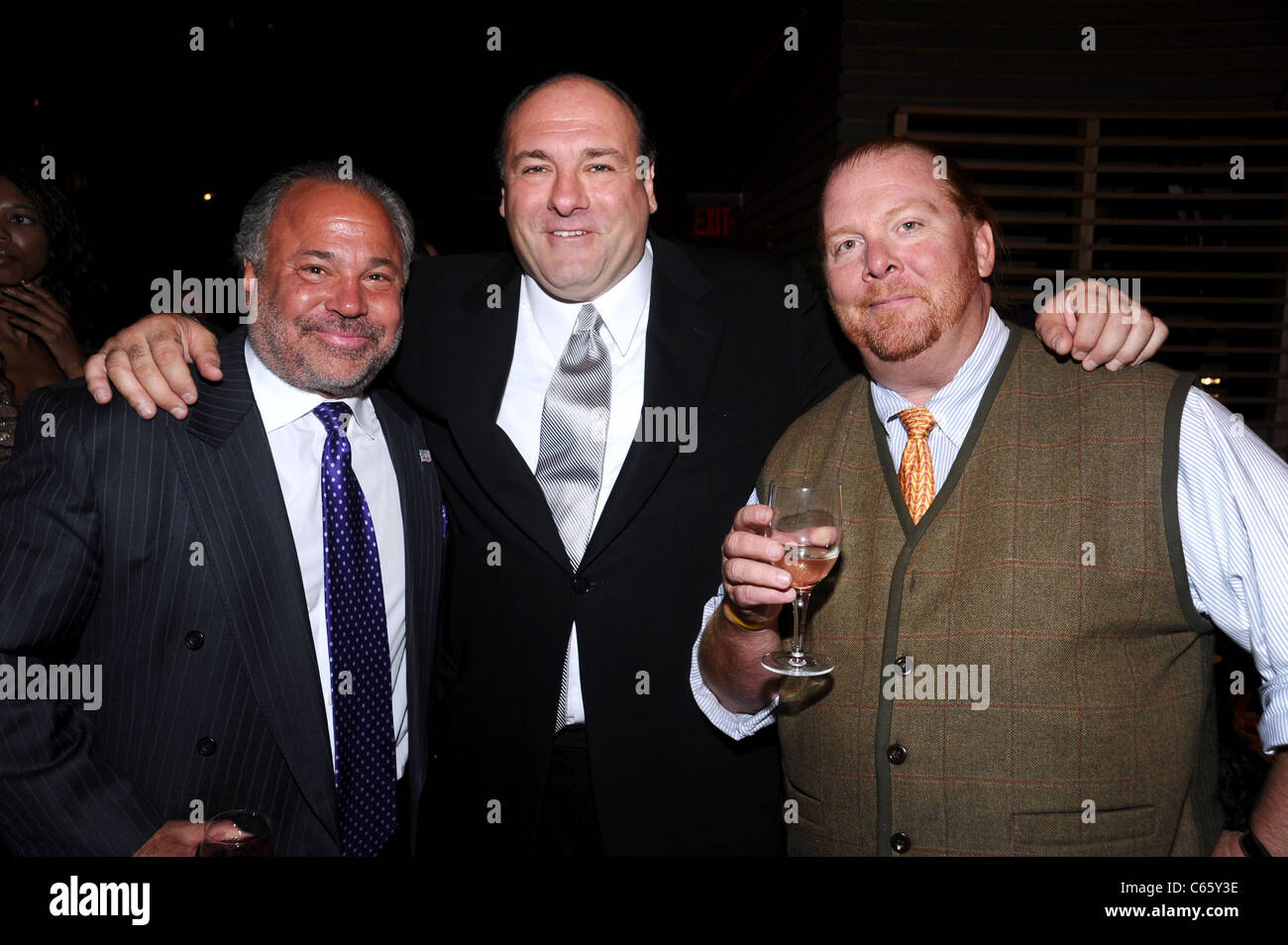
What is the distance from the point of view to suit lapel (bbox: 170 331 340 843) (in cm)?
177

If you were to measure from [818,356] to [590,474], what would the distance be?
698mm

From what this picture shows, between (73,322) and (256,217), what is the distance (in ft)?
5.48

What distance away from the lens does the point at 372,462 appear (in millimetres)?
2117

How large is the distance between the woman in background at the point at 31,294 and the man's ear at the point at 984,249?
3001mm

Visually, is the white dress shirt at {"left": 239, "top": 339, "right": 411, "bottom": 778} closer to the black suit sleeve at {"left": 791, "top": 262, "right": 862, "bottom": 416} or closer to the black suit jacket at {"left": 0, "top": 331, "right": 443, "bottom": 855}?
the black suit jacket at {"left": 0, "top": 331, "right": 443, "bottom": 855}

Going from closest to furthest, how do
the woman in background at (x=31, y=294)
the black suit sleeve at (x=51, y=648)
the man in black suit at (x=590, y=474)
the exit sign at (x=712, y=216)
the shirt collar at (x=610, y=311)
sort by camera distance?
→ the black suit sleeve at (x=51, y=648), the man in black suit at (x=590, y=474), the shirt collar at (x=610, y=311), the woman in background at (x=31, y=294), the exit sign at (x=712, y=216)

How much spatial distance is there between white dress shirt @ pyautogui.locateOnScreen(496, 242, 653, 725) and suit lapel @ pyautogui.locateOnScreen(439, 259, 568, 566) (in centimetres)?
4

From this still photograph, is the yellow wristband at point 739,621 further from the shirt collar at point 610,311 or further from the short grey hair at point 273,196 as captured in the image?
the short grey hair at point 273,196

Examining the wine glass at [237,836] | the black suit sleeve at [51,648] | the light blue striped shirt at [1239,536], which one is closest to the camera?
the wine glass at [237,836]

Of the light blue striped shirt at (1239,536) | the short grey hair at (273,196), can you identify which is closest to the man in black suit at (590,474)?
the short grey hair at (273,196)

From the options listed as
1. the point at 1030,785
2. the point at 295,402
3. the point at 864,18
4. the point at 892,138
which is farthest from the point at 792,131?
the point at 1030,785

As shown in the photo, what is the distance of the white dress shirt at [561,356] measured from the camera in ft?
6.71

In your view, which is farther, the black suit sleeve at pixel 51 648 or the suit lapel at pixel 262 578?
the suit lapel at pixel 262 578
